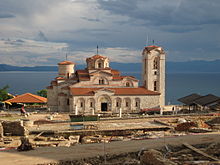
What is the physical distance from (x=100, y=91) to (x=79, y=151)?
24.1 meters

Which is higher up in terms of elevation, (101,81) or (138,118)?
(101,81)

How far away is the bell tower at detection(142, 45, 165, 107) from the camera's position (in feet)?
137

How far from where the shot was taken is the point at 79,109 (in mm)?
36781

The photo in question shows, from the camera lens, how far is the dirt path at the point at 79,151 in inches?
468

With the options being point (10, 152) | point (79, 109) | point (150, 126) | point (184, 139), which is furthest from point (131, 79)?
point (10, 152)

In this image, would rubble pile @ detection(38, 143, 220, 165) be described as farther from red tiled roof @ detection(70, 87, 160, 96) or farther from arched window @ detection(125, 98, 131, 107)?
arched window @ detection(125, 98, 131, 107)

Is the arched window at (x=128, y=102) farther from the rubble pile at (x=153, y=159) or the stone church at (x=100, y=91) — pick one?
the rubble pile at (x=153, y=159)

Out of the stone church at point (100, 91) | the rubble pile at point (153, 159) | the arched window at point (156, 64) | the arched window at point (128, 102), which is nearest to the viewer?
the rubble pile at point (153, 159)

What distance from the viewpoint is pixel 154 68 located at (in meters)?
42.5

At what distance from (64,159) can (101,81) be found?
89.8 feet

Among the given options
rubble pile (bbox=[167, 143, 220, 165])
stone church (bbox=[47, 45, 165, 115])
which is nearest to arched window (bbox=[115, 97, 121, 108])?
stone church (bbox=[47, 45, 165, 115])

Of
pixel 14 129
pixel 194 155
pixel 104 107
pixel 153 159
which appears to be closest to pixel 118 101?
pixel 104 107

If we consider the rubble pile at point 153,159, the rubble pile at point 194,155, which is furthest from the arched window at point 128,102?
the rubble pile at point 153,159

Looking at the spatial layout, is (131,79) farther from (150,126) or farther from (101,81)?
(150,126)
